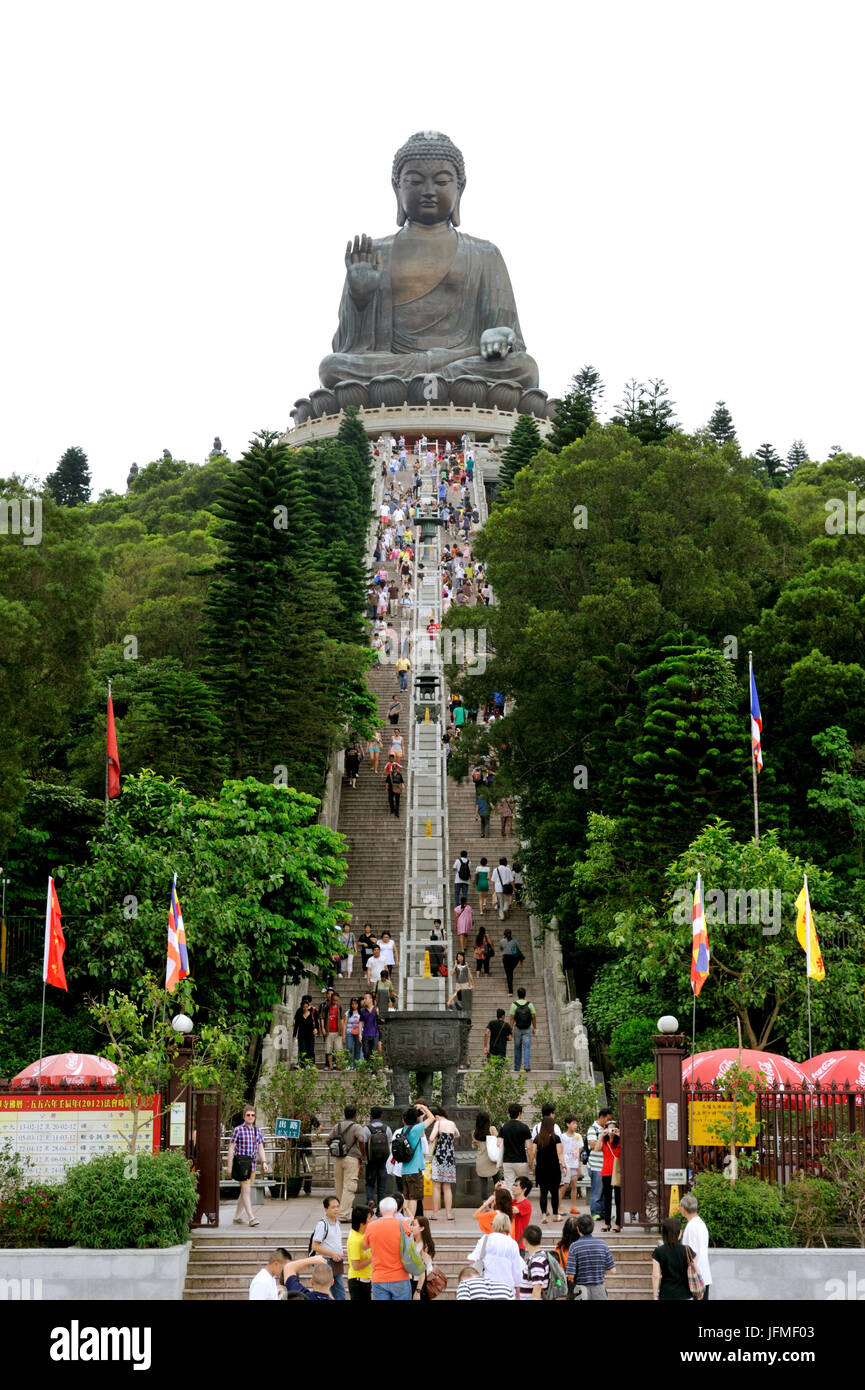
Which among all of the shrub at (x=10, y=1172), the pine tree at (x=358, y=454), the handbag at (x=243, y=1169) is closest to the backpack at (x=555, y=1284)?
the handbag at (x=243, y=1169)

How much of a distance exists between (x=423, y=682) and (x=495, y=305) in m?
43.7

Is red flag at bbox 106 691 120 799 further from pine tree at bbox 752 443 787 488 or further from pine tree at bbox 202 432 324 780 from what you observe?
pine tree at bbox 752 443 787 488

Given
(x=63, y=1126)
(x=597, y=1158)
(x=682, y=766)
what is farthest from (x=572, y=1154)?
(x=682, y=766)

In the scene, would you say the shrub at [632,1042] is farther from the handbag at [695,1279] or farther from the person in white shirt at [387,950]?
the handbag at [695,1279]

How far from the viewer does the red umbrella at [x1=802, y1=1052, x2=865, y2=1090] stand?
19.1m

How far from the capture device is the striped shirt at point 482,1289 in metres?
12.0

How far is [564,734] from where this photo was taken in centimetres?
3091

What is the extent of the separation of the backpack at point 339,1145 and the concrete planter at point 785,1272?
382cm

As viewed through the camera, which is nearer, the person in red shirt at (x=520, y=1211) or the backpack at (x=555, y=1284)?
the backpack at (x=555, y=1284)

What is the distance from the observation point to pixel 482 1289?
475 inches

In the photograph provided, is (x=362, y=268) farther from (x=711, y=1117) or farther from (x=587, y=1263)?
(x=587, y=1263)

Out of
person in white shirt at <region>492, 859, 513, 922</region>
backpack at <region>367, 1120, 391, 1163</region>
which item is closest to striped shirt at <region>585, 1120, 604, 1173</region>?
backpack at <region>367, 1120, 391, 1163</region>

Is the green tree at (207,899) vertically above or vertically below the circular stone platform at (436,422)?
below
